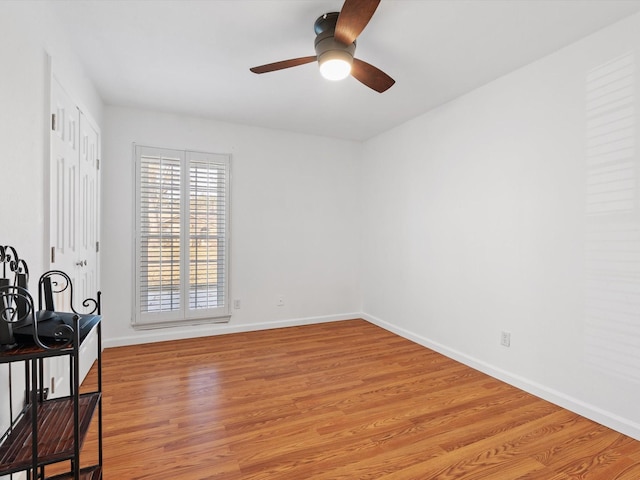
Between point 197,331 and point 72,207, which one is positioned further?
point 197,331

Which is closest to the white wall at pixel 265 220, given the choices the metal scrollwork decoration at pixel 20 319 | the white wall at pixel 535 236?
the white wall at pixel 535 236

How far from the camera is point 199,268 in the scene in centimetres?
397

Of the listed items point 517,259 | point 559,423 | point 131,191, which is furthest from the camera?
point 131,191

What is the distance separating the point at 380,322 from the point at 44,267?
3.63m

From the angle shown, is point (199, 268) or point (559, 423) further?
point (199, 268)

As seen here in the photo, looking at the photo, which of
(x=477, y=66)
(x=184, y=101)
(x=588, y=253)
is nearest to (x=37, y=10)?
(x=184, y=101)

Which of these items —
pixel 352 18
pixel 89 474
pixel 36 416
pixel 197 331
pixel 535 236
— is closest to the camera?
pixel 36 416

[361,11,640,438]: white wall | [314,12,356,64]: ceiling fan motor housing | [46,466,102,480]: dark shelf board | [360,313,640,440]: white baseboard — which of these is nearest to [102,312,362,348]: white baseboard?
[361,11,640,438]: white wall

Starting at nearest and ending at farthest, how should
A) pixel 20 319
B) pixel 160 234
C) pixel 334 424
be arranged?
pixel 20 319
pixel 334 424
pixel 160 234

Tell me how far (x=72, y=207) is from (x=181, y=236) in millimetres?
1449

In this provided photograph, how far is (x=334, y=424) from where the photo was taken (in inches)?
86.2

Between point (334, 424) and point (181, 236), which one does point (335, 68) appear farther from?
point (181, 236)

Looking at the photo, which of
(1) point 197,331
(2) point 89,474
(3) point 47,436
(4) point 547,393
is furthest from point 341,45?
(1) point 197,331

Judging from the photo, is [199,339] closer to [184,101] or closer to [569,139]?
[184,101]
